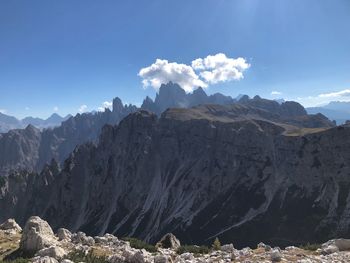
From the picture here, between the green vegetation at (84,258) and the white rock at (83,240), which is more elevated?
the green vegetation at (84,258)

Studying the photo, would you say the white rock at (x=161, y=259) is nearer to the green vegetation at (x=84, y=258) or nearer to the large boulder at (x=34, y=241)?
the green vegetation at (x=84, y=258)

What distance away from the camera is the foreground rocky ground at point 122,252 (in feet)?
132

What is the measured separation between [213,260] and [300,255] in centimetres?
872

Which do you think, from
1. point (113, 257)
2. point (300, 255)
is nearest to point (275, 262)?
point (300, 255)

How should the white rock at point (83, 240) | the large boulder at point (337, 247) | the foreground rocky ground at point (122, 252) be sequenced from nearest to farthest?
the foreground rocky ground at point (122, 252)
the large boulder at point (337, 247)
the white rock at point (83, 240)

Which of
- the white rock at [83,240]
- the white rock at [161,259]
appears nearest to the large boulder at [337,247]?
the white rock at [161,259]

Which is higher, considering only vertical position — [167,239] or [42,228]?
[42,228]

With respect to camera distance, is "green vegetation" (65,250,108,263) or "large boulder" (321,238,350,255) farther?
"large boulder" (321,238,350,255)

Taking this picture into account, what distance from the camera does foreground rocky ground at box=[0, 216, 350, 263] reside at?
132 ft

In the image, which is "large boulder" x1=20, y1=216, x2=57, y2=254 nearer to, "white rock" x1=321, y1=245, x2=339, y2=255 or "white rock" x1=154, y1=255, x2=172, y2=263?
"white rock" x1=154, y1=255, x2=172, y2=263

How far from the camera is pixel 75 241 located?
58.1 metres

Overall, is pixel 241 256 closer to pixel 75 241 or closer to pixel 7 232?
pixel 75 241

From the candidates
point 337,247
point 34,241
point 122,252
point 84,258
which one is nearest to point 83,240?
point 34,241

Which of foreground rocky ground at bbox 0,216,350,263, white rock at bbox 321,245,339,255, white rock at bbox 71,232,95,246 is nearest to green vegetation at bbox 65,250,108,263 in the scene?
foreground rocky ground at bbox 0,216,350,263
